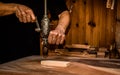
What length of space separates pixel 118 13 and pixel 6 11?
112 inches

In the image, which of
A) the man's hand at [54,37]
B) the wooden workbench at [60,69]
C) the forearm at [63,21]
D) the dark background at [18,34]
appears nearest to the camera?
the wooden workbench at [60,69]

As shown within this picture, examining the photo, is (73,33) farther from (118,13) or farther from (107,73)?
(107,73)

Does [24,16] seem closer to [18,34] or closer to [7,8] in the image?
[7,8]

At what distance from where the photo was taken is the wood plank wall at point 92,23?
4.61 metres

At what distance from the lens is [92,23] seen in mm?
4699

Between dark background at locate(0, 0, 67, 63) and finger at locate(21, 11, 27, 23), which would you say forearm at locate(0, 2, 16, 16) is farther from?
dark background at locate(0, 0, 67, 63)

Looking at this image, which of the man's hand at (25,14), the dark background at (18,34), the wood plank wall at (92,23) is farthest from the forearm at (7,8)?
the wood plank wall at (92,23)

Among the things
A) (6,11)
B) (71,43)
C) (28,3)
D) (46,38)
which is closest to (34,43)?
(28,3)

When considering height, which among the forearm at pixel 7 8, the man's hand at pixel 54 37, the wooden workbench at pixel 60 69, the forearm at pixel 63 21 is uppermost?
the forearm at pixel 7 8

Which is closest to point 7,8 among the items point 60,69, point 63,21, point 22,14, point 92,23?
point 22,14

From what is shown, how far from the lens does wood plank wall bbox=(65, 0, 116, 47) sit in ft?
15.1

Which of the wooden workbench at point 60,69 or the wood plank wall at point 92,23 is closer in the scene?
the wooden workbench at point 60,69

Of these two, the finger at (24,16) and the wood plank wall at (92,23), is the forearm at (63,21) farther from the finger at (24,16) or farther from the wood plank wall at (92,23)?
the wood plank wall at (92,23)

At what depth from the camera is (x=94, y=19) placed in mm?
4668
